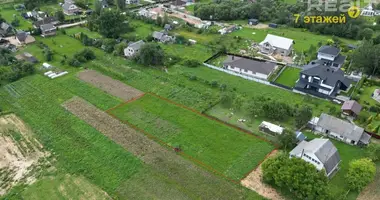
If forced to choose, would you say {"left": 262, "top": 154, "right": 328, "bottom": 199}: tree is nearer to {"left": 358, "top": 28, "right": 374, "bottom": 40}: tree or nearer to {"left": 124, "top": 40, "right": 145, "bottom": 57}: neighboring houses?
{"left": 124, "top": 40, "right": 145, "bottom": 57}: neighboring houses

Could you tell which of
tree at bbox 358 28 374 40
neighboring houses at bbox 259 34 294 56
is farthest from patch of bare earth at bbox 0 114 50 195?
tree at bbox 358 28 374 40

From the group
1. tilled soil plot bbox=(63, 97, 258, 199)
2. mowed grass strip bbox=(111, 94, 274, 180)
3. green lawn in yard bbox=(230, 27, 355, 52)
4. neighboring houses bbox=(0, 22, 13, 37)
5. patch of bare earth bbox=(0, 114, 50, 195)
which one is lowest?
patch of bare earth bbox=(0, 114, 50, 195)

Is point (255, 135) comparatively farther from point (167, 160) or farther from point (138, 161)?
point (138, 161)

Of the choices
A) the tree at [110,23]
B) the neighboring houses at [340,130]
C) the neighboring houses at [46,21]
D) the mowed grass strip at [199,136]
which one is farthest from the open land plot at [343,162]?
the neighboring houses at [46,21]

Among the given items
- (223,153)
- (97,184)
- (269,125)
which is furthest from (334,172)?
(97,184)

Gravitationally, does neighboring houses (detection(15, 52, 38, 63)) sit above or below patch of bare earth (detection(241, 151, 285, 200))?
above

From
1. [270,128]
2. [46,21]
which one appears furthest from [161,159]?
[46,21]
